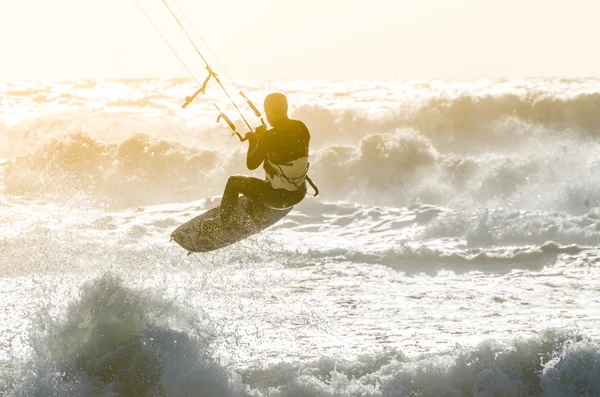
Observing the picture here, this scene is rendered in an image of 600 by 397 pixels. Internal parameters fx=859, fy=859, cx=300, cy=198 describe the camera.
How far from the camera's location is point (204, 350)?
1151 centimetres

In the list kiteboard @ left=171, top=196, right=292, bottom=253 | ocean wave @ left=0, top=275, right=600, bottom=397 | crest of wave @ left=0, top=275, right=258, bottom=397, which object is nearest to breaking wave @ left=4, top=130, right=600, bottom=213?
ocean wave @ left=0, top=275, right=600, bottom=397

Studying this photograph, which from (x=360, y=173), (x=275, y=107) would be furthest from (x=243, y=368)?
(x=360, y=173)

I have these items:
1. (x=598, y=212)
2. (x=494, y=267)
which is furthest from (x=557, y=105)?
(x=494, y=267)

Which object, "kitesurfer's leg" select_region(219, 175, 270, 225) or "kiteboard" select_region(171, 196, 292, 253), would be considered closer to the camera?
"kitesurfer's leg" select_region(219, 175, 270, 225)

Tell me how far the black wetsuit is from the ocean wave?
2.19 m

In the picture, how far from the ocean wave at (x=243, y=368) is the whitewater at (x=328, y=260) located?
0.03m

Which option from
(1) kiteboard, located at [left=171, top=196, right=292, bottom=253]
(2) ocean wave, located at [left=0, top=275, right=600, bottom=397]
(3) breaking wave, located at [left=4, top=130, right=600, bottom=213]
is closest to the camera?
(2) ocean wave, located at [left=0, top=275, right=600, bottom=397]

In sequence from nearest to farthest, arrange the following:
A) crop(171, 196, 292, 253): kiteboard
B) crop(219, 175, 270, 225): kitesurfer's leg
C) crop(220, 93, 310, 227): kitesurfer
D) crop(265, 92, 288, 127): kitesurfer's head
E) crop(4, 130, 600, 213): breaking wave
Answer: crop(265, 92, 288, 127): kitesurfer's head, crop(220, 93, 310, 227): kitesurfer, crop(219, 175, 270, 225): kitesurfer's leg, crop(171, 196, 292, 253): kiteboard, crop(4, 130, 600, 213): breaking wave

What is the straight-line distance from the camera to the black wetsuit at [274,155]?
1062 cm

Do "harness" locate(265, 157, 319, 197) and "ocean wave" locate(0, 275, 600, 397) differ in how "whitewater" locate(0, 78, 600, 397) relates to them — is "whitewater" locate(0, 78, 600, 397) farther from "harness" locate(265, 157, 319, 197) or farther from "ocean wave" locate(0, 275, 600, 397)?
"harness" locate(265, 157, 319, 197)

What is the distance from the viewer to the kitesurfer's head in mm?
10461

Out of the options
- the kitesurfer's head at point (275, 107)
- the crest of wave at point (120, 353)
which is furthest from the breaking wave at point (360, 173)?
the kitesurfer's head at point (275, 107)

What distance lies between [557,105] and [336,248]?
60.8 ft

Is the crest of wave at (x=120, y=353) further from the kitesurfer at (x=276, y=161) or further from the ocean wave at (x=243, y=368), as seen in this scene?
the kitesurfer at (x=276, y=161)
